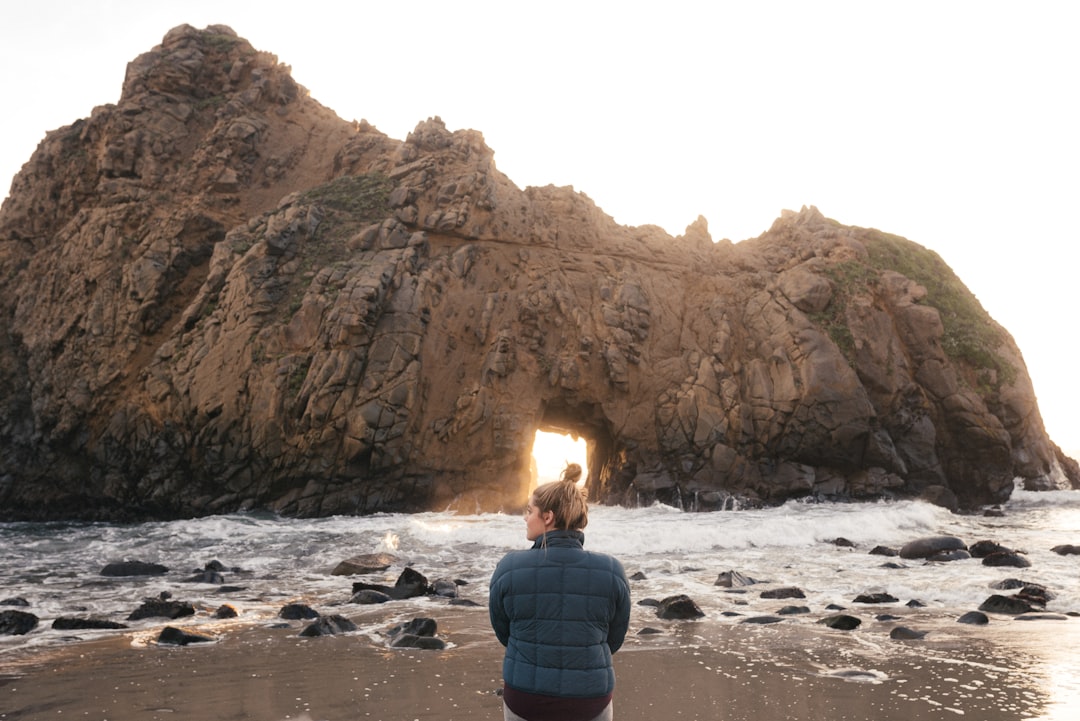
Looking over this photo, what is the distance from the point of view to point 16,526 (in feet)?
93.6

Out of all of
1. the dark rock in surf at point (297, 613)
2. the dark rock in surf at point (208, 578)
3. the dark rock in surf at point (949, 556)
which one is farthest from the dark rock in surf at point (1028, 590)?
the dark rock in surf at point (208, 578)

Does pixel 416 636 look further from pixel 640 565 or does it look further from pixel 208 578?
pixel 640 565

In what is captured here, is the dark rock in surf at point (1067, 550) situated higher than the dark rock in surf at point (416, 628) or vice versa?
the dark rock in surf at point (1067, 550)

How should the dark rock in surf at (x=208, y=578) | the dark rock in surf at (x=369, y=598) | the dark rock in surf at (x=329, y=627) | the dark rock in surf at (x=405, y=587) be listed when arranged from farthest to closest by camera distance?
the dark rock in surf at (x=208, y=578) → the dark rock in surf at (x=405, y=587) → the dark rock in surf at (x=369, y=598) → the dark rock in surf at (x=329, y=627)

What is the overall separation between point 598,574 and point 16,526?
1232 inches

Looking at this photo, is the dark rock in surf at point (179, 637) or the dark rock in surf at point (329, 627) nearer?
the dark rock in surf at point (179, 637)

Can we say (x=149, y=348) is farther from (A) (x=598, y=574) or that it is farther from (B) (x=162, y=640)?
(A) (x=598, y=574)

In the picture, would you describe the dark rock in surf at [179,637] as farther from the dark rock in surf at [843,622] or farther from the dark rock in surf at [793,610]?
the dark rock in surf at [843,622]

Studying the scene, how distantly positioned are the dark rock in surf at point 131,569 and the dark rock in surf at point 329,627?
811cm

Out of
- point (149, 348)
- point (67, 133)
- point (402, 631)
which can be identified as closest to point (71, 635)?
point (402, 631)

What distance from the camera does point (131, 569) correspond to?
1708 centimetres

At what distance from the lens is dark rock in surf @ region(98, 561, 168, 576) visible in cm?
1689

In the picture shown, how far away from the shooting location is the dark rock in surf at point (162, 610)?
12.0 m

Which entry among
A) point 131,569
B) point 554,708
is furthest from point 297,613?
point 554,708
